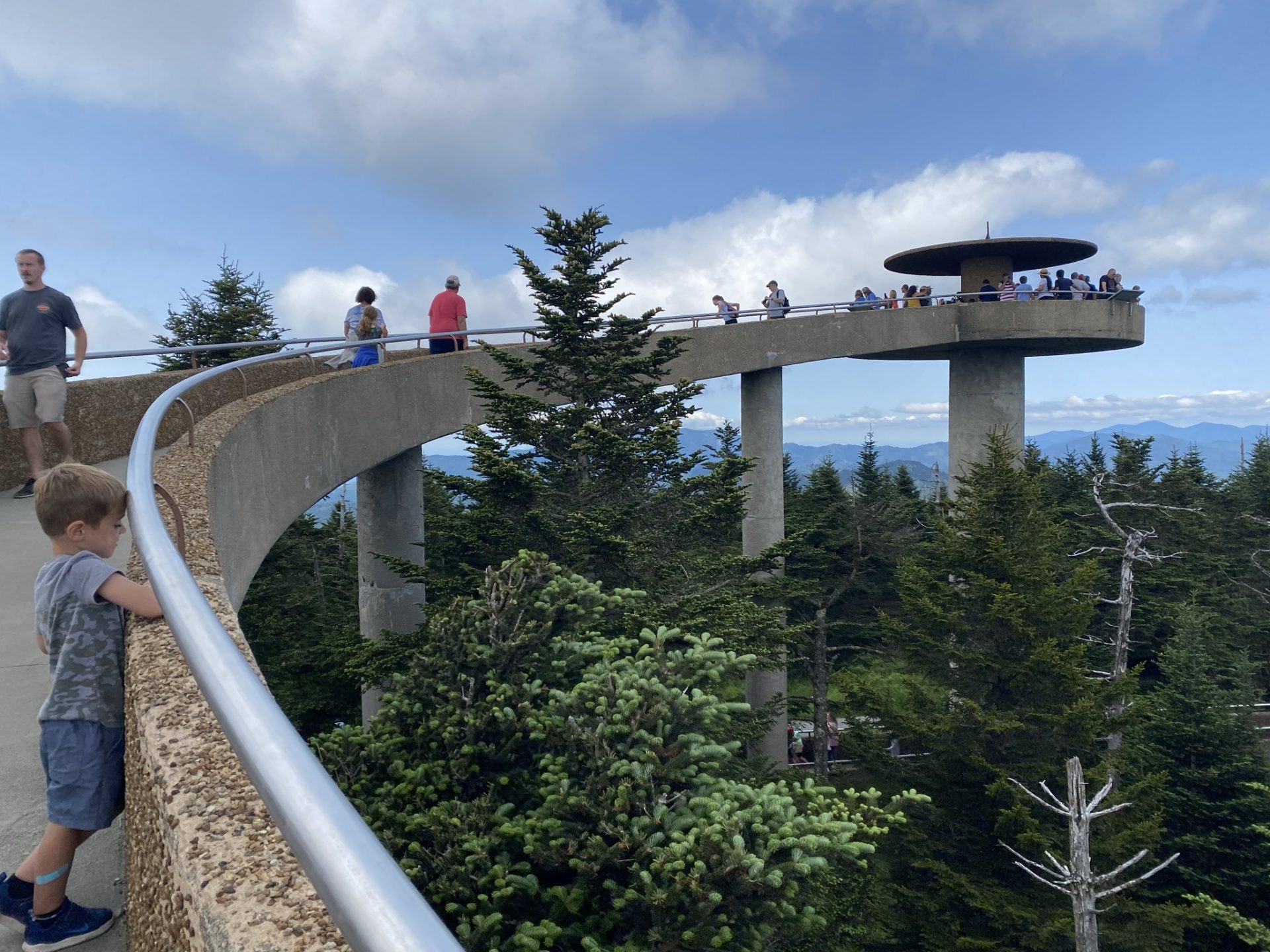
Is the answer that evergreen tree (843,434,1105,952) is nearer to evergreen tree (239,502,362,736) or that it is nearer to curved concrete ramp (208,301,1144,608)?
curved concrete ramp (208,301,1144,608)

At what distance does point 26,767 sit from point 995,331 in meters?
24.9

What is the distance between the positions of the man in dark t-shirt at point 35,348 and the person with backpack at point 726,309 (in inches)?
524

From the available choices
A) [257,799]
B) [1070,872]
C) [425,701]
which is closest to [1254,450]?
[1070,872]

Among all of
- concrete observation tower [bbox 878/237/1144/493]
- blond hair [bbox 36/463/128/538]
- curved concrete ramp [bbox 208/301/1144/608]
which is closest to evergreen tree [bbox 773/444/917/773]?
concrete observation tower [bbox 878/237/1144/493]

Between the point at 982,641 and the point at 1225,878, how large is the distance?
8.53m

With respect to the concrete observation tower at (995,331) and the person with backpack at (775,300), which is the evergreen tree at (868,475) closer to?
the concrete observation tower at (995,331)

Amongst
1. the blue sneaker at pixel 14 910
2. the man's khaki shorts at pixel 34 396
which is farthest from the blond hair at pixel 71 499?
the man's khaki shorts at pixel 34 396

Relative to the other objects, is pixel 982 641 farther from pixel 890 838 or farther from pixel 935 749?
pixel 890 838

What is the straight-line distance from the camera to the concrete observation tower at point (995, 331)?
81.1 ft

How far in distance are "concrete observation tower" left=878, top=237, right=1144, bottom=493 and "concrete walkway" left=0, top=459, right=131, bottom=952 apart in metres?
21.5

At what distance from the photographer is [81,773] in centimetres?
292

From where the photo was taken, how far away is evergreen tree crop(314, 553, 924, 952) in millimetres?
5281

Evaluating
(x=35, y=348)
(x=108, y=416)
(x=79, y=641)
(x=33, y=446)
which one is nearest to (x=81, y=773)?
(x=79, y=641)

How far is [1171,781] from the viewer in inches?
775
